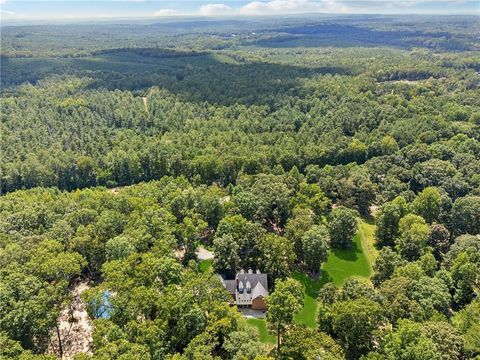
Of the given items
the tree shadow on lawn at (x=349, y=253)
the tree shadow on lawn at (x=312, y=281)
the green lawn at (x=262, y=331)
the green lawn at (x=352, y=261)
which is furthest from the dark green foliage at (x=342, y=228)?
the green lawn at (x=262, y=331)

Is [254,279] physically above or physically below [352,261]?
above

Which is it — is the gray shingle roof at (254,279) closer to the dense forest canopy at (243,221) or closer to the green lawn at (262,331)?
the dense forest canopy at (243,221)

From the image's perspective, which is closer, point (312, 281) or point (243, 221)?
point (312, 281)

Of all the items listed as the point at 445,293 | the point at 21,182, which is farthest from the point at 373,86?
the point at 21,182

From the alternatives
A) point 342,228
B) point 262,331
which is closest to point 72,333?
point 262,331

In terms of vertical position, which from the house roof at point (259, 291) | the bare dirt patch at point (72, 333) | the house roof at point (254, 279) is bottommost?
the bare dirt patch at point (72, 333)

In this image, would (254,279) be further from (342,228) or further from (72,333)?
(72,333)

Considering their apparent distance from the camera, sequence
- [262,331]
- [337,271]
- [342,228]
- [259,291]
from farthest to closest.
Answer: [342,228] < [337,271] < [259,291] < [262,331]
